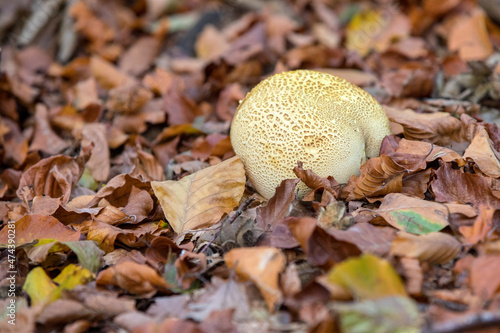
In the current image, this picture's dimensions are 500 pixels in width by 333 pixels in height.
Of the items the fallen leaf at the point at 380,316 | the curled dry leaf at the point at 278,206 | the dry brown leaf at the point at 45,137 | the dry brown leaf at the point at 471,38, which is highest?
the dry brown leaf at the point at 471,38

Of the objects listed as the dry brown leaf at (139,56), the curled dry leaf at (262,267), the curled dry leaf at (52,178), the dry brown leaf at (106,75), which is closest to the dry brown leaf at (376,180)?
the curled dry leaf at (262,267)

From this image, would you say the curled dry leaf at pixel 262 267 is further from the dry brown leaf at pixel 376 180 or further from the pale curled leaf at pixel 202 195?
the dry brown leaf at pixel 376 180

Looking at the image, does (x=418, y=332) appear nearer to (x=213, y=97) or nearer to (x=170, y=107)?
(x=170, y=107)

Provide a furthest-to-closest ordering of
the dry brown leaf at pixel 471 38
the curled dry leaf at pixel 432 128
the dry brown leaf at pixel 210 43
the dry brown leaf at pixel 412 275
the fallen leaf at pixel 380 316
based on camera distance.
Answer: the dry brown leaf at pixel 210 43
the dry brown leaf at pixel 471 38
the curled dry leaf at pixel 432 128
the dry brown leaf at pixel 412 275
the fallen leaf at pixel 380 316

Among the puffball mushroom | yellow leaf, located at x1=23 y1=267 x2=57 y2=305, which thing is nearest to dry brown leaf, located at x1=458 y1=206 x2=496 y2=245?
the puffball mushroom

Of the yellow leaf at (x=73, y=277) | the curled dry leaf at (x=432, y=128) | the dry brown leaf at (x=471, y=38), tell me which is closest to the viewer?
the yellow leaf at (x=73, y=277)

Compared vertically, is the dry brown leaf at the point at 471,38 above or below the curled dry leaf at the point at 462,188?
above
